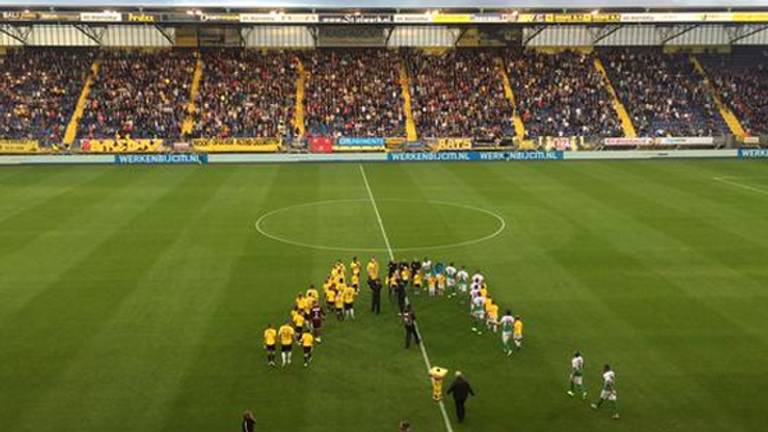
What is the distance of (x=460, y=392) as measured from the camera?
48.5 feet

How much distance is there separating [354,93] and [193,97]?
43.5ft

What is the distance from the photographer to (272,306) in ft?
71.0

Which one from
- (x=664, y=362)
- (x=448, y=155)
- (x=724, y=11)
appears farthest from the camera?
(x=724, y=11)

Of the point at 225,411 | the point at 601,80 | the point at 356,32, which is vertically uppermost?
the point at 356,32

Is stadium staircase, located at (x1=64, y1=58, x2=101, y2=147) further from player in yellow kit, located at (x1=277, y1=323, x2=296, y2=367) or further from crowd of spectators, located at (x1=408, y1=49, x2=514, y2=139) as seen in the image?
player in yellow kit, located at (x1=277, y1=323, x2=296, y2=367)

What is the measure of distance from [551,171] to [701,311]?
28.2 metres

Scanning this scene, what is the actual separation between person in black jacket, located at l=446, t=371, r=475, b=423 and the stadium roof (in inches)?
1913

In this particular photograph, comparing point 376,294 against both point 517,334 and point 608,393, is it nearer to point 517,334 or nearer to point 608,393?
point 517,334

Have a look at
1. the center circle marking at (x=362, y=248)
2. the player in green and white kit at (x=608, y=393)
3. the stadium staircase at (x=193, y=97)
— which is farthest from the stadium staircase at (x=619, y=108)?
the player in green and white kit at (x=608, y=393)

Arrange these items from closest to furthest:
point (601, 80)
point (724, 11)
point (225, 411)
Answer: point (225, 411)
point (724, 11)
point (601, 80)

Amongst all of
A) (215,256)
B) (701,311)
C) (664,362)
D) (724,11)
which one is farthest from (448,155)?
(664,362)

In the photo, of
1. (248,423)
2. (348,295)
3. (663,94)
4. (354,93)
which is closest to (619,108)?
(663,94)

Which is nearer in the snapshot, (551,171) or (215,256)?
(215,256)

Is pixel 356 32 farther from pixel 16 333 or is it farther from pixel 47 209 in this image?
pixel 16 333
